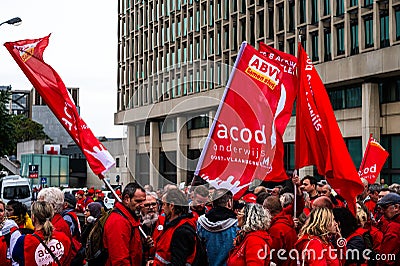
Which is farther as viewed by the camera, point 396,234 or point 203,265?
point 396,234

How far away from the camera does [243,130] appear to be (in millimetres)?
9523

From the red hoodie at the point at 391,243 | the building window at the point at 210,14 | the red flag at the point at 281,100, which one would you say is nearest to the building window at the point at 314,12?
the building window at the point at 210,14

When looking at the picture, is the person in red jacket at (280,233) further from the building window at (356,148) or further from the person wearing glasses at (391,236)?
the building window at (356,148)

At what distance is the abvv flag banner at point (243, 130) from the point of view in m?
9.16

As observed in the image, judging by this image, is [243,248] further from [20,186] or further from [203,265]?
[20,186]

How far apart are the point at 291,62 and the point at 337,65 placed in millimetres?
27394

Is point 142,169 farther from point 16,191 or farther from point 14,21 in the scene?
point 16,191

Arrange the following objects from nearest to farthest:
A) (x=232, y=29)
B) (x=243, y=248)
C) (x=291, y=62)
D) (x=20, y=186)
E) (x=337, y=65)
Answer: (x=243, y=248) → (x=291, y=62) → (x=20, y=186) → (x=337, y=65) → (x=232, y=29)

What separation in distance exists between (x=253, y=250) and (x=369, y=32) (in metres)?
30.9

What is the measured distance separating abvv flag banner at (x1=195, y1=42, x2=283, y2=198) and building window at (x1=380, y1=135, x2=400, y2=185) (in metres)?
26.6

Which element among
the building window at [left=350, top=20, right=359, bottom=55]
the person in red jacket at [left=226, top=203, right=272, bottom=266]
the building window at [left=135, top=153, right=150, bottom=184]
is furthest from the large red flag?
the building window at [left=350, top=20, right=359, bottom=55]

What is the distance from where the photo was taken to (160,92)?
851 cm

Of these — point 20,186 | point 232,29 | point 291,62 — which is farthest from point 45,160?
point 291,62

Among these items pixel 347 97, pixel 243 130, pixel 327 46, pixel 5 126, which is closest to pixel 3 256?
pixel 243 130
